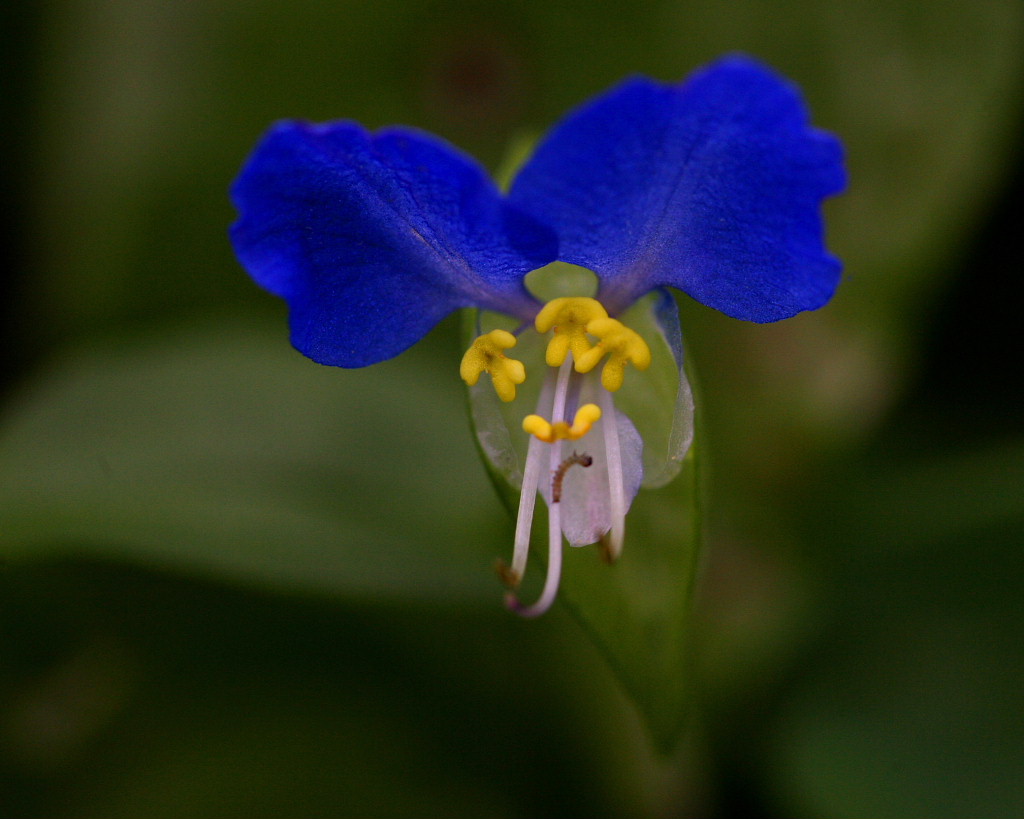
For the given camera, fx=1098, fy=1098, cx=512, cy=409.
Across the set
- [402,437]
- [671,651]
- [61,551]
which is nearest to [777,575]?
[402,437]

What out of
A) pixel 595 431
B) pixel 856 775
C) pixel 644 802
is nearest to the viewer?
pixel 595 431

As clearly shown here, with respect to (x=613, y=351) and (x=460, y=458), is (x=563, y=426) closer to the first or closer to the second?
(x=613, y=351)

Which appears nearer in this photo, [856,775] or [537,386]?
[537,386]

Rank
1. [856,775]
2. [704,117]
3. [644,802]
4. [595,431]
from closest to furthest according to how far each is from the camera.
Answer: [704,117]
[595,431]
[856,775]
[644,802]

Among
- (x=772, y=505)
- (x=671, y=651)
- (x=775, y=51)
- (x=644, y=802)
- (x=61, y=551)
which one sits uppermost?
(x=775, y=51)

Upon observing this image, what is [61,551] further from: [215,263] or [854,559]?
[854,559]

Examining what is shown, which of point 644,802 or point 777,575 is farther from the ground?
point 777,575

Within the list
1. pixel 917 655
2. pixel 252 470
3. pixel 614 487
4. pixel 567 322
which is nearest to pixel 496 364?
pixel 567 322
